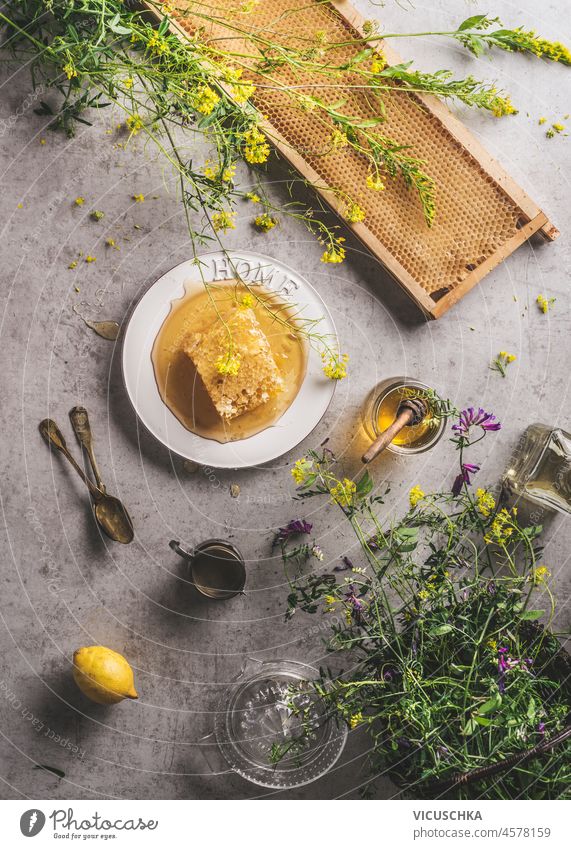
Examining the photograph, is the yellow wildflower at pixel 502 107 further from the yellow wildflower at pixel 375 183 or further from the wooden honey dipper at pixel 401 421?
the wooden honey dipper at pixel 401 421

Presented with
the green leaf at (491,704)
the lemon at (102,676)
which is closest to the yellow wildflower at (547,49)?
the green leaf at (491,704)

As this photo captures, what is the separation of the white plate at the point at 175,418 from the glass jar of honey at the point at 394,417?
0.49 ft

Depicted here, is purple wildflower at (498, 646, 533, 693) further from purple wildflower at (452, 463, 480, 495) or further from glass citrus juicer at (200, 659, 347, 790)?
glass citrus juicer at (200, 659, 347, 790)

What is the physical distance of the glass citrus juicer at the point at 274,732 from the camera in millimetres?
1707

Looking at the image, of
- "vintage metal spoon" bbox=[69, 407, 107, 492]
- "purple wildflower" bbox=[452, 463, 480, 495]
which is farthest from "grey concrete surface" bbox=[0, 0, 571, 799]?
"purple wildflower" bbox=[452, 463, 480, 495]

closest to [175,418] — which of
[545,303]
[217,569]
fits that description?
[217,569]

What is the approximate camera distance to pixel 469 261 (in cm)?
177

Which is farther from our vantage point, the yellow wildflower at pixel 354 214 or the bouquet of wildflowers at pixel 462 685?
the yellow wildflower at pixel 354 214

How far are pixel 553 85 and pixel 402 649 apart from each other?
1514 millimetres

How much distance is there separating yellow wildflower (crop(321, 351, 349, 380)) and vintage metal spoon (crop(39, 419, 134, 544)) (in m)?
0.62
